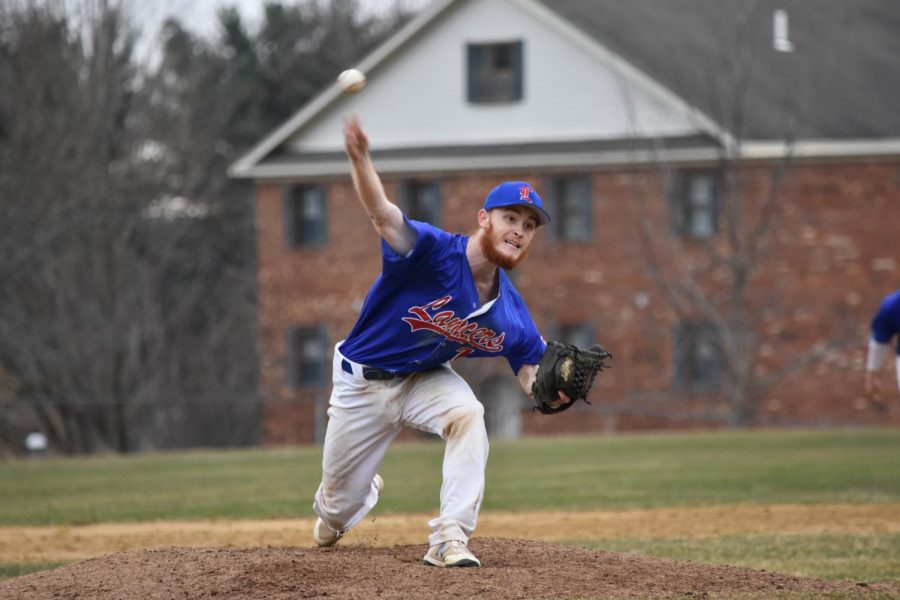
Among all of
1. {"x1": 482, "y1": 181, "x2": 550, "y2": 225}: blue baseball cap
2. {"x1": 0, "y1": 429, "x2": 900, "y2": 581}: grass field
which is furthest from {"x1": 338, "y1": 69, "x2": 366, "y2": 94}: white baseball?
{"x1": 0, "y1": 429, "x2": 900, "y2": 581}: grass field

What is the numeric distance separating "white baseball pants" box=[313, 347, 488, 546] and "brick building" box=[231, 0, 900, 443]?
20965 mm

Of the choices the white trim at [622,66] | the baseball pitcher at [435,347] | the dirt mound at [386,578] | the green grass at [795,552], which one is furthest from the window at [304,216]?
the dirt mound at [386,578]

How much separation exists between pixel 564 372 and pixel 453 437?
2.28 feet

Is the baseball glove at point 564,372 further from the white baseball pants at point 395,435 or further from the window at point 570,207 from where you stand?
the window at point 570,207

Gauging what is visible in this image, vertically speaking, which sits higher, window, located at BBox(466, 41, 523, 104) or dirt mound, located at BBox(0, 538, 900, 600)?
window, located at BBox(466, 41, 523, 104)

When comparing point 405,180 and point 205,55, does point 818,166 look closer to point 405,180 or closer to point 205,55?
point 405,180

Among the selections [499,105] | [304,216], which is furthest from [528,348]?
[304,216]

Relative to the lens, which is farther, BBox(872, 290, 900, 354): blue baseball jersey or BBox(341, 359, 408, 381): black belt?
BBox(872, 290, 900, 354): blue baseball jersey

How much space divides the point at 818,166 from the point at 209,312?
19.8 m

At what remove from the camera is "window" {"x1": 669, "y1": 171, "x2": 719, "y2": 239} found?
106ft

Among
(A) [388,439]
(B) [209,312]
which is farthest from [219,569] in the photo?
(B) [209,312]

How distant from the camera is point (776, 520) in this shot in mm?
12734

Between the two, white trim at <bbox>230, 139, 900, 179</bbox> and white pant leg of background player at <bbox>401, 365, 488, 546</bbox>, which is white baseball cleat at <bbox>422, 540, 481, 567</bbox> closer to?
→ white pant leg of background player at <bbox>401, 365, 488, 546</bbox>

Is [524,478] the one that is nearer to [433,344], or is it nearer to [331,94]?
[433,344]
